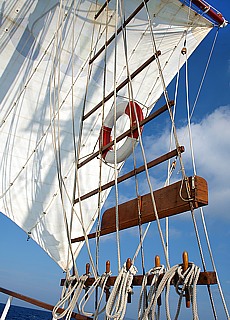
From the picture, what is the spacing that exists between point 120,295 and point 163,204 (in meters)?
0.88

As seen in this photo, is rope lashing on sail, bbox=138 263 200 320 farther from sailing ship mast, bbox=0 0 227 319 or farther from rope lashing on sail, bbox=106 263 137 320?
sailing ship mast, bbox=0 0 227 319

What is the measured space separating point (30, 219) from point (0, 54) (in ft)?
10.4

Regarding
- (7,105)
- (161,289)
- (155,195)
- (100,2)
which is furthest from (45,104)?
(161,289)

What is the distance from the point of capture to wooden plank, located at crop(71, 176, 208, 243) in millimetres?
2619

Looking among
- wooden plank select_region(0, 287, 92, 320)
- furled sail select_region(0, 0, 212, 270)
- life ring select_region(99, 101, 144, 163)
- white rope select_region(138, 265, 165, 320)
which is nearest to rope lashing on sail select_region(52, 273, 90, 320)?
wooden plank select_region(0, 287, 92, 320)

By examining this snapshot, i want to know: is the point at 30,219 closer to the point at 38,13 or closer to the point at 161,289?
the point at 38,13

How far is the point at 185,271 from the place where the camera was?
2100mm

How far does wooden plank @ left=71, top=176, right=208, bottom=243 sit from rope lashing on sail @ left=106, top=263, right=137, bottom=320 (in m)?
0.61

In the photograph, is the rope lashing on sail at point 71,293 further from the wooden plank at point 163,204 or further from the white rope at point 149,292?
the white rope at point 149,292

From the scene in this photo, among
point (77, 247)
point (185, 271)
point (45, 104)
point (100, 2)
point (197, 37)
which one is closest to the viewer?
point (185, 271)

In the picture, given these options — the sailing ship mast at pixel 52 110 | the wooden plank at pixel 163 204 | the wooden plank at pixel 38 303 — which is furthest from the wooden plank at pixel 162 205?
the sailing ship mast at pixel 52 110

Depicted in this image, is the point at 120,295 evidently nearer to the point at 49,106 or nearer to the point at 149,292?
the point at 149,292

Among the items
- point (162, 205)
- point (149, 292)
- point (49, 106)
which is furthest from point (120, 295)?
point (49, 106)

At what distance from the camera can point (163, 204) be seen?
2971 mm
